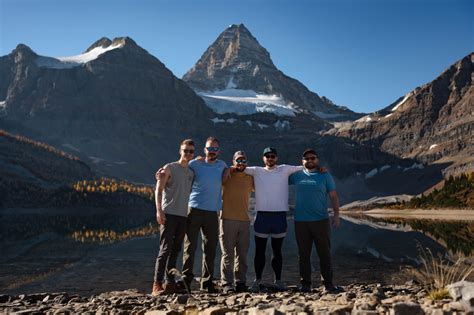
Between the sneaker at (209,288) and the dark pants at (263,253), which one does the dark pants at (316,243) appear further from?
the sneaker at (209,288)

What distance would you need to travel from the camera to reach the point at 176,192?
37.3 ft

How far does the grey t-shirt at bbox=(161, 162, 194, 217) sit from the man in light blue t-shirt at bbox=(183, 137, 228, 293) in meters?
0.25

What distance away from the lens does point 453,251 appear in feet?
98.1

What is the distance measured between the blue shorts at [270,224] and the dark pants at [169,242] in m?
1.86

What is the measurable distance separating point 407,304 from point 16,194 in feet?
402

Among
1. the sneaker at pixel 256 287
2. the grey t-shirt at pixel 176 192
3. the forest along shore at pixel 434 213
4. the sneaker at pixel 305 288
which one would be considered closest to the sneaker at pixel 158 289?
the grey t-shirt at pixel 176 192

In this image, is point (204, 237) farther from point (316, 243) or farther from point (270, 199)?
point (316, 243)

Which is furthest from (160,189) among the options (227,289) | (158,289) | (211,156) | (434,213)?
(434,213)

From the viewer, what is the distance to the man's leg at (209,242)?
11.6 m

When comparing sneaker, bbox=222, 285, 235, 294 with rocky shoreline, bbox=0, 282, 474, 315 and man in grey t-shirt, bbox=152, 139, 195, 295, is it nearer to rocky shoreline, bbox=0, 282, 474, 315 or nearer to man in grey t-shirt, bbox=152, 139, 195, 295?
rocky shoreline, bbox=0, 282, 474, 315

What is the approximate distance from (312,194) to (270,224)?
1.27 metres

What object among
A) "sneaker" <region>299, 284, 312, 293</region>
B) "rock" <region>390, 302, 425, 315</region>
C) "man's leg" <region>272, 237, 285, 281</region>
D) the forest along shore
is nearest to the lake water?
"man's leg" <region>272, 237, 285, 281</region>

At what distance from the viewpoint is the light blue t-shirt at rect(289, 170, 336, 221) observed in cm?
1142

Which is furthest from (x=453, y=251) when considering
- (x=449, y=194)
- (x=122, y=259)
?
(x=449, y=194)
